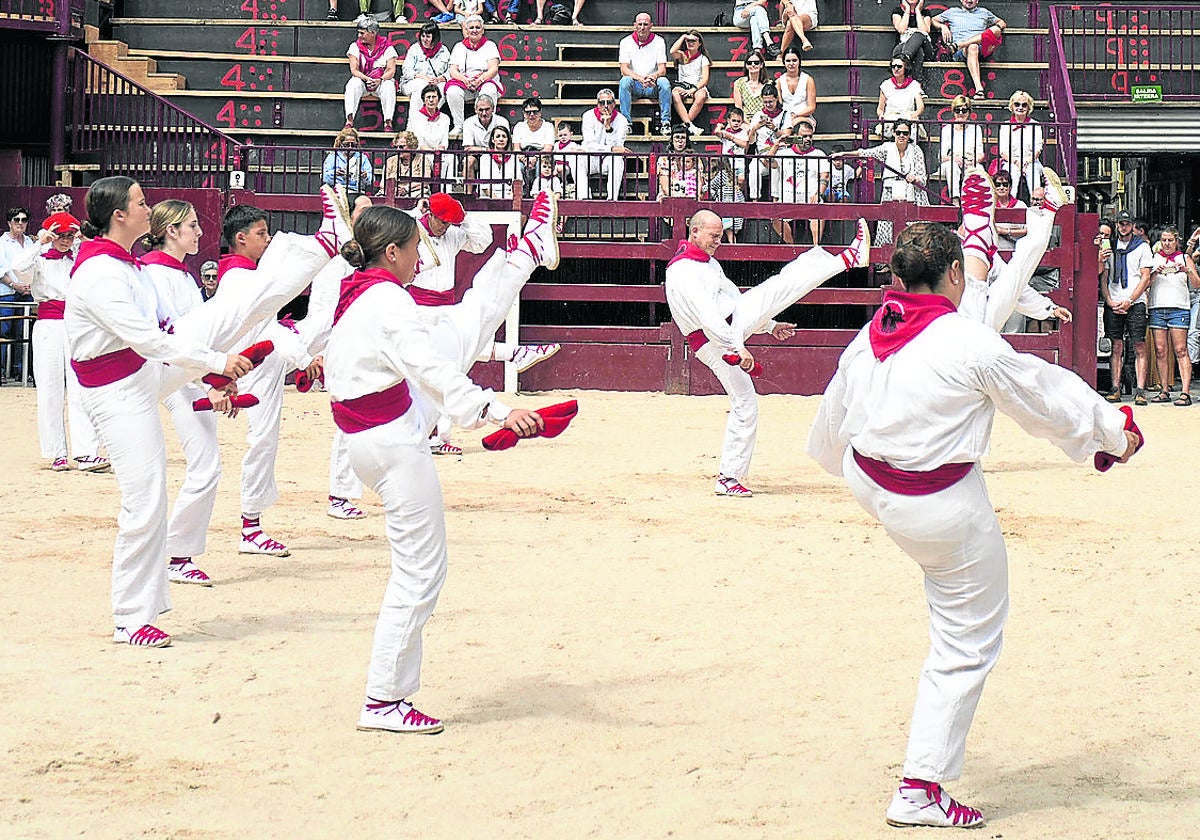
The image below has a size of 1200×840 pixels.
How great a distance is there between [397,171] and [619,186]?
240cm

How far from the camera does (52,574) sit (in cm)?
800

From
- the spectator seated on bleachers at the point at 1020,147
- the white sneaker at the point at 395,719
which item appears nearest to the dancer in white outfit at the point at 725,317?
the white sneaker at the point at 395,719

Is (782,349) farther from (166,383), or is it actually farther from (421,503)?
(421,503)

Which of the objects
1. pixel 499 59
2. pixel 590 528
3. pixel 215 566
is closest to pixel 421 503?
pixel 215 566

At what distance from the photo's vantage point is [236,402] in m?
7.33

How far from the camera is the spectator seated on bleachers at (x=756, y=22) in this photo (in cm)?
1969

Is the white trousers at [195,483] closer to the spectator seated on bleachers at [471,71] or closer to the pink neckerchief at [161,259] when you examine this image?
the pink neckerchief at [161,259]

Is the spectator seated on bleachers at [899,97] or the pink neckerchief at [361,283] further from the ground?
the spectator seated on bleachers at [899,97]

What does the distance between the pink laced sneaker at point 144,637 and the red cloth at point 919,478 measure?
3306mm

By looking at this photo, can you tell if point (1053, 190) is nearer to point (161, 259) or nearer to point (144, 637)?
point (161, 259)

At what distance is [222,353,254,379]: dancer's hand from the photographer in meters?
6.39

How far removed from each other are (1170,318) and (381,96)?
9.36m

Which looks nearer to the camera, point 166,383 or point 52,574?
point 166,383

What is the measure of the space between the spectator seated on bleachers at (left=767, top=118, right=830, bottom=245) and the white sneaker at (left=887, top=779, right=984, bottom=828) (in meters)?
12.6
